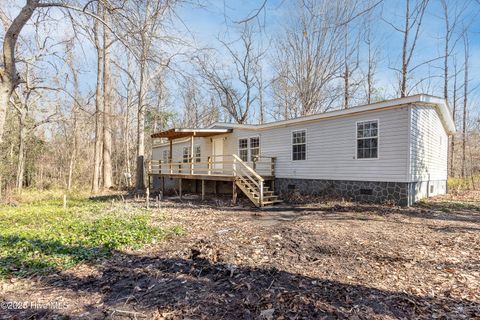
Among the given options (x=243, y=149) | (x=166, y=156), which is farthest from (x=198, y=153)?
(x=166, y=156)

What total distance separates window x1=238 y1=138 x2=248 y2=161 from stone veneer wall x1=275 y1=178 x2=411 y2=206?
102 inches

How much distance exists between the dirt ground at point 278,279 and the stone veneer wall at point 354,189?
9.11 feet

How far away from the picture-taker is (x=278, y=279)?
134 inches

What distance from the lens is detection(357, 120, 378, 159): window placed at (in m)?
9.15

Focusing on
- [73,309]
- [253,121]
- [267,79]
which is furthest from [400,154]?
[253,121]

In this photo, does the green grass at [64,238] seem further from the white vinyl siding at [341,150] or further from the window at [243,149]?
the window at [243,149]

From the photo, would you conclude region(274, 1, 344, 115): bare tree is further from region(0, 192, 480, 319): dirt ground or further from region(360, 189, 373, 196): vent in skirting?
region(0, 192, 480, 319): dirt ground

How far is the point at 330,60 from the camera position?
1806 cm

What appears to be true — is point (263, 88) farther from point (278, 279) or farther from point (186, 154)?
point (278, 279)

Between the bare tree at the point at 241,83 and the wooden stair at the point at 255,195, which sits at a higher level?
A: the bare tree at the point at 241,83

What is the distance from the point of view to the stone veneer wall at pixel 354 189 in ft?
28.2

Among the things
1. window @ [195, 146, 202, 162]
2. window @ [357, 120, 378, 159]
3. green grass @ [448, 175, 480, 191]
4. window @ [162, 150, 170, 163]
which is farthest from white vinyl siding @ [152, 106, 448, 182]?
window @ [162, 150, 170, 163]

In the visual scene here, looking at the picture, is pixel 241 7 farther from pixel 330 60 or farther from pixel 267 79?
pixel 267 79

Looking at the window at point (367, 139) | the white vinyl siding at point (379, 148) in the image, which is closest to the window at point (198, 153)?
the white vinyl siding at point (379, 148)
